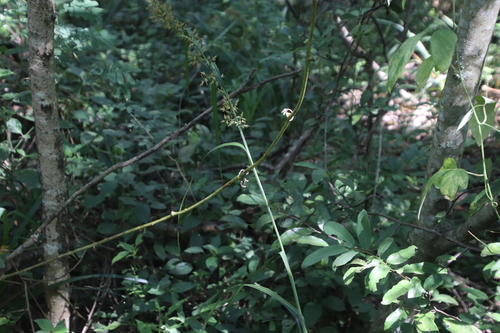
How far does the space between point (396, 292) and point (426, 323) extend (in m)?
0.12

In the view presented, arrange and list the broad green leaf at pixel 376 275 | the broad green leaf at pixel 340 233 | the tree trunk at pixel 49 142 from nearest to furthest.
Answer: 1. the broad green leaf at pixel 376 275
2. the broad green leaf at pixel 340 233
3. the tree trunk at pixel 49 142

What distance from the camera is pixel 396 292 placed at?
3.63 ft

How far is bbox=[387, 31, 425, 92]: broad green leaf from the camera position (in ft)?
2.76

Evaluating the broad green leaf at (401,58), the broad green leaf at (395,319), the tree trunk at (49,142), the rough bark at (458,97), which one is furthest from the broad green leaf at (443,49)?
the tree trunk at (49,142)

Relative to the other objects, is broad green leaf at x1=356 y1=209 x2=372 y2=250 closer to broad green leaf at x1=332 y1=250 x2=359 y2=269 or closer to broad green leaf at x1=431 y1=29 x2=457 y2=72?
broad green leaf at x1=332 y1=250 x2=359 y2=269

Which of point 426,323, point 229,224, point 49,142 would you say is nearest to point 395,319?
point 426,323

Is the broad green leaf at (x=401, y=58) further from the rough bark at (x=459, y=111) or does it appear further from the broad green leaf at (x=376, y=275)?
the broad green leaf at (x=376, y=275)

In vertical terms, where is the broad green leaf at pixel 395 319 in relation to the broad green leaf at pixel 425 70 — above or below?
below

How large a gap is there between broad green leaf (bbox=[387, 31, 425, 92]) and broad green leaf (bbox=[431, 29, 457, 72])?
34 mm

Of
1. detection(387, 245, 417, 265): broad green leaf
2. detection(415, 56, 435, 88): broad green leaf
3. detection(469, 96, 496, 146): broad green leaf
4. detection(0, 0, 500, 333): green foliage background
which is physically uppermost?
detection(415, 56, 435, 88): broad green leaf

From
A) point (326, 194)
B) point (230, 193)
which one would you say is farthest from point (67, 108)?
point (326, 194)

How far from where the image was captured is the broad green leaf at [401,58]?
84cm

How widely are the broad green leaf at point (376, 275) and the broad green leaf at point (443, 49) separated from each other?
0.52m

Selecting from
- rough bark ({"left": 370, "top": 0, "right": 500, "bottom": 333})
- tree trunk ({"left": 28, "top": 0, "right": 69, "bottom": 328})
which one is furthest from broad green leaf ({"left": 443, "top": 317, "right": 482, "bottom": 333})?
tree trunk ({"left": 28, "top": 0, "right": 69, "bottom": 328})
